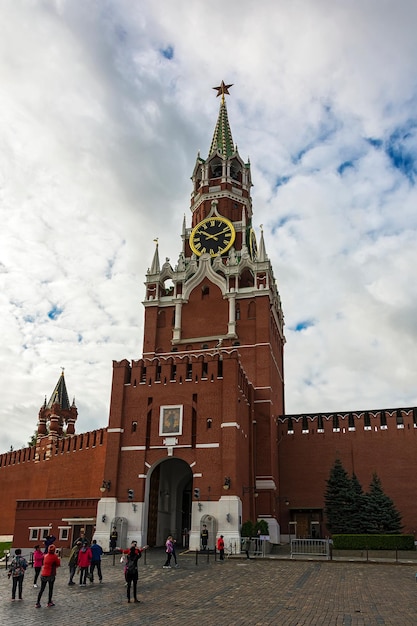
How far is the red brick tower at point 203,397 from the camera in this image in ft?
115

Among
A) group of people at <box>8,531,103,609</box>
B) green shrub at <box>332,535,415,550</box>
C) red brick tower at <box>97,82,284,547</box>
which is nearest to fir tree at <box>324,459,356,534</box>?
red brick tower at <box>97,82,284,547</box>

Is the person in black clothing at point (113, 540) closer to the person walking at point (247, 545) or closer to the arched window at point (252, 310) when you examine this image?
the person walking at point (247, 545)

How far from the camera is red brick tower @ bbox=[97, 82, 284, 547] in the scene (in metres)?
35.0

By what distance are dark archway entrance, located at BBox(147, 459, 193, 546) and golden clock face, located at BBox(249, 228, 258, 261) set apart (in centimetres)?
2009

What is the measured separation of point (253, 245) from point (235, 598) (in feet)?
133

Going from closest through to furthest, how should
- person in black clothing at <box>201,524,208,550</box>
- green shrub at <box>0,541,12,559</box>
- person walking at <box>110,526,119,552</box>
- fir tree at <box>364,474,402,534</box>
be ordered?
person walking at <box>110,526,119,552</box> → person in black clothing at <box>201,524,208,550</box> → fir tree at <box>364,474,402,534</box> → green shrub at <box>0,541,12,559</box>

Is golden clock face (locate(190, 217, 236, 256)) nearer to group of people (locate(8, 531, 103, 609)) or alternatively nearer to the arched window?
the arched window

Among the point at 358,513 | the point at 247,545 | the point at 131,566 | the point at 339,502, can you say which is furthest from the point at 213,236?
the point at 131,566

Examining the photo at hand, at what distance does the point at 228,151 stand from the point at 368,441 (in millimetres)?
32316

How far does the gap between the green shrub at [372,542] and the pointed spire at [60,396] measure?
35.4 meters

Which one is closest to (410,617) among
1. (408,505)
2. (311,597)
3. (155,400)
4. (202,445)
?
(311,597)

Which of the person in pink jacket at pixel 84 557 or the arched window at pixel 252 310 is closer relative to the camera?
the person in pink jacket at pixel 84 557

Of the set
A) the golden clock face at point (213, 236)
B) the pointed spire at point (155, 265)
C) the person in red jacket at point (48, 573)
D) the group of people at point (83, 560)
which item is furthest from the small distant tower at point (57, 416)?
the person in red jacket at point (48, 573)

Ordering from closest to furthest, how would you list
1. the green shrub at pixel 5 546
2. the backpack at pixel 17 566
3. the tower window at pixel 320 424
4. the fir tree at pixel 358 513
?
1. the backpack at pixel 17 566
2. the fir tree at pixel 358 513
3. the tower window at pixel 320 424
4. the green shrub at pixel 5 546
